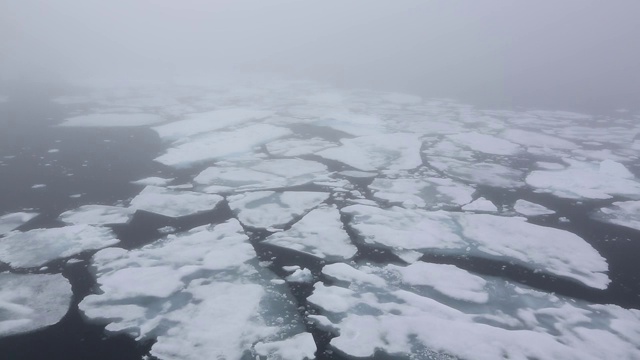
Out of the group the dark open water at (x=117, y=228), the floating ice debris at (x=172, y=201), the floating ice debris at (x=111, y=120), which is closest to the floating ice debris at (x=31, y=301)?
the dark open water at (x=117, y=228)

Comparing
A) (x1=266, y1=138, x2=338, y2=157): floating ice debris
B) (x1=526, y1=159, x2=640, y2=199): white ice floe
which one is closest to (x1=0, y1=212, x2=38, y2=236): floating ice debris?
(x1=266, y1=138, x2=338, y2=157): floating ice debris

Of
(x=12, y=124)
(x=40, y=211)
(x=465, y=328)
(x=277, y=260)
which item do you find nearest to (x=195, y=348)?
(x=277, y=260)

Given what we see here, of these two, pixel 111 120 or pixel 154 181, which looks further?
pixel 111 120

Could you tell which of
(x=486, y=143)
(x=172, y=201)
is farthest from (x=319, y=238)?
(x=486, y=143)

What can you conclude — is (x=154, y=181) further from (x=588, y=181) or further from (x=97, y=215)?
(x=588, y=181)

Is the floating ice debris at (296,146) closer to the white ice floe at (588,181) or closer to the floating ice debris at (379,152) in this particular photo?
the floating ice debris at (379,152)

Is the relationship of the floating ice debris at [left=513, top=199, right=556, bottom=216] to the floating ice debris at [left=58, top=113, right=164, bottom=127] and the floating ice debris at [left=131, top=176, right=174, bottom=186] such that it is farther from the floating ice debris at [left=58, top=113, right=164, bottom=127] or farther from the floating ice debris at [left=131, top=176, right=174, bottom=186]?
the floating ice debris at [left=58, top=113, right=164, bottom=127]

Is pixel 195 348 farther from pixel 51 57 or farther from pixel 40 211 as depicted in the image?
pixel 51 57
